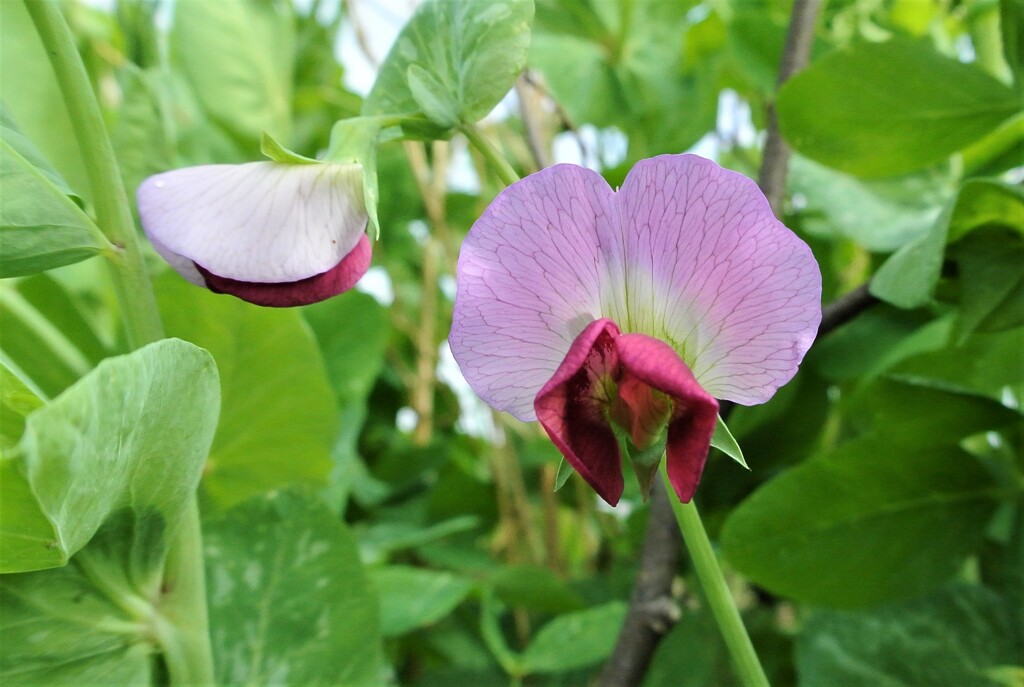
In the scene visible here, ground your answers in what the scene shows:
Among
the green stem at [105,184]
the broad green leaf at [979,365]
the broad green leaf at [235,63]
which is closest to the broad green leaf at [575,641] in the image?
the broad green leaf at [979,365]

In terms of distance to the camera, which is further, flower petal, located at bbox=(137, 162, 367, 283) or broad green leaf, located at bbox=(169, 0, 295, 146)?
broad green leaf, located at bbox=(169, 0, 295, 146)

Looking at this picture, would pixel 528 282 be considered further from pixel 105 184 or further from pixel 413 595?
pixel 413 595

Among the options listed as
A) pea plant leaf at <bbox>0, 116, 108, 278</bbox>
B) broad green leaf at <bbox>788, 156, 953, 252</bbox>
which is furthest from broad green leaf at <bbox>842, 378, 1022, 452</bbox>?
pea plant leaf at <bbox>0, 116, 108, 278</bbox>

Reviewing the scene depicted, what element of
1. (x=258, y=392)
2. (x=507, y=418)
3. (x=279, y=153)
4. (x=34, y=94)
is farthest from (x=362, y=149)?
(x=507, y=418)

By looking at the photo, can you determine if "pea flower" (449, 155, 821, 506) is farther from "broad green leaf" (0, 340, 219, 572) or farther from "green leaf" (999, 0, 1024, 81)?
"green leaf" (999, 0, 1024, 81)

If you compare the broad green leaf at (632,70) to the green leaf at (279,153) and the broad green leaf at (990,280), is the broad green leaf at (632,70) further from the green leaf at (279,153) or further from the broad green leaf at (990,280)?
the green leaf at (279,153)

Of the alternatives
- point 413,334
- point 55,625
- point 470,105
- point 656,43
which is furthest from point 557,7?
point 55,625

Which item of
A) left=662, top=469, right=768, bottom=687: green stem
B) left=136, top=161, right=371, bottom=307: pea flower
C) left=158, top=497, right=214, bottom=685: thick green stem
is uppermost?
left=136, top=161, right=371, bottom=307: pea flower

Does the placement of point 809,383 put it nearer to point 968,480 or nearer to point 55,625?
point 968,480
